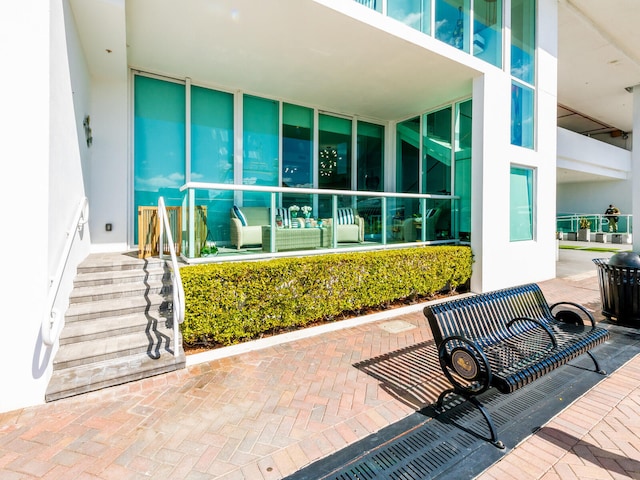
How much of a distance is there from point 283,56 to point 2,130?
15.7 feet

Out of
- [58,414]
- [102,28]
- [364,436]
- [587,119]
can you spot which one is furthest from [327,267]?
[587,119]

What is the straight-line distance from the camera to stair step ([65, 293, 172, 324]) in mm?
4047

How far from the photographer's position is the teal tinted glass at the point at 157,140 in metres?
6.87

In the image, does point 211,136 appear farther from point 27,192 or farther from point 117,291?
point 27,192

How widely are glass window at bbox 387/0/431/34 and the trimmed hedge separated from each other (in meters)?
4.16

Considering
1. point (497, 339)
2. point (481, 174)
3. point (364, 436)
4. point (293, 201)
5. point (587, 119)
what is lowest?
point (364, 436)

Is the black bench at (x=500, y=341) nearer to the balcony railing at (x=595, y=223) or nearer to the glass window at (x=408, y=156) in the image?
the glass window at (x=408, y=156)

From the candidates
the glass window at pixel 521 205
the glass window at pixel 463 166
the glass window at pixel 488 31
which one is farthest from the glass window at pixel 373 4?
the glass window at pixel 521 205

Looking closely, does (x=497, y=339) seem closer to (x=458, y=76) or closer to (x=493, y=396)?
(x=493, y=396)

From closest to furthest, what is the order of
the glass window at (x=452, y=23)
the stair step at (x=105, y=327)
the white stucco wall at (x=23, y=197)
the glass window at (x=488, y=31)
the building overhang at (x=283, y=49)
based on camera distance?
the white stucco wall at (x=23, y=197) → the stair step at (x=105, y=327) → the building overhang at (x=283, y=49) → the glass window at (x=452, y=23) → the glass window at (x=488, y=31)

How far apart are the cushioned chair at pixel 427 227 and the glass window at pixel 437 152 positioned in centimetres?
116

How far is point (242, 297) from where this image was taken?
4.53 metres

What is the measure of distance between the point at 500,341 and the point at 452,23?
21.0ft

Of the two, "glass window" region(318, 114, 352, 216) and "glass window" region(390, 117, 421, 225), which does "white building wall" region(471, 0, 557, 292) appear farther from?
"glass window" region(318, 114, 352, 216)
